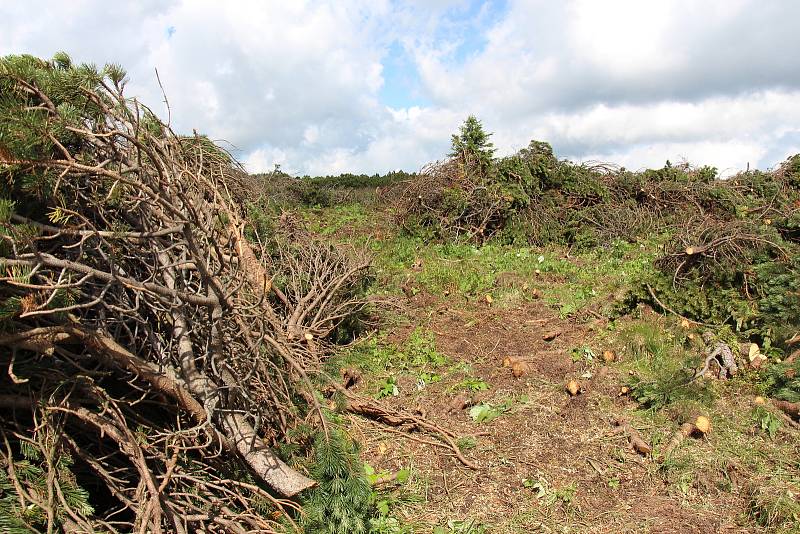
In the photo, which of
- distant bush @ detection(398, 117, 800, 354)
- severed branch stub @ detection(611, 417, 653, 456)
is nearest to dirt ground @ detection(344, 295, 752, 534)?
severed branch stub @ detection(611, 417, 653, 456)

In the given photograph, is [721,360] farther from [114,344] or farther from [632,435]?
[114,344]

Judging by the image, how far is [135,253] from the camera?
310 cm

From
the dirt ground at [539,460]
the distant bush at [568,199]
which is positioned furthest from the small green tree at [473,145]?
the dirt ground at [539,460]

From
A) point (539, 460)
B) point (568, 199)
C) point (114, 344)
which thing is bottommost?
point (539, 460)

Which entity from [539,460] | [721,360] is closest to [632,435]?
[539,460]

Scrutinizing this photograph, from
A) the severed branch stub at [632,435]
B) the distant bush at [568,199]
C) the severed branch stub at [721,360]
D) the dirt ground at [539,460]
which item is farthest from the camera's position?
the distant bush at [568,199]

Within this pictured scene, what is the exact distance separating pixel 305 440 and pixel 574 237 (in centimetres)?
748

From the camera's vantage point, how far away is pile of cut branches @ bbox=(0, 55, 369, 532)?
236cm

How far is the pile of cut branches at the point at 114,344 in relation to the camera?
236 centimetres

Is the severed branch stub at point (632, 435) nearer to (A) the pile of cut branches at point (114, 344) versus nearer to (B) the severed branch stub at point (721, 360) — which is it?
(B) the severed branch stub at point (721, 360)

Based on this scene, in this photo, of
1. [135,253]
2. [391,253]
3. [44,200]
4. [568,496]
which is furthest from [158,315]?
[391,253]

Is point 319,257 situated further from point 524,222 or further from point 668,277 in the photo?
point 524,222

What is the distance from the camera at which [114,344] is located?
2.66 metres

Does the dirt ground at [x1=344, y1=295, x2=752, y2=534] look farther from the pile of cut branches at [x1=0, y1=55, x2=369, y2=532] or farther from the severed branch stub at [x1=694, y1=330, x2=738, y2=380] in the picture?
the pile of cut branches at [x1=0, y1=55, x2=369, y2=532]
